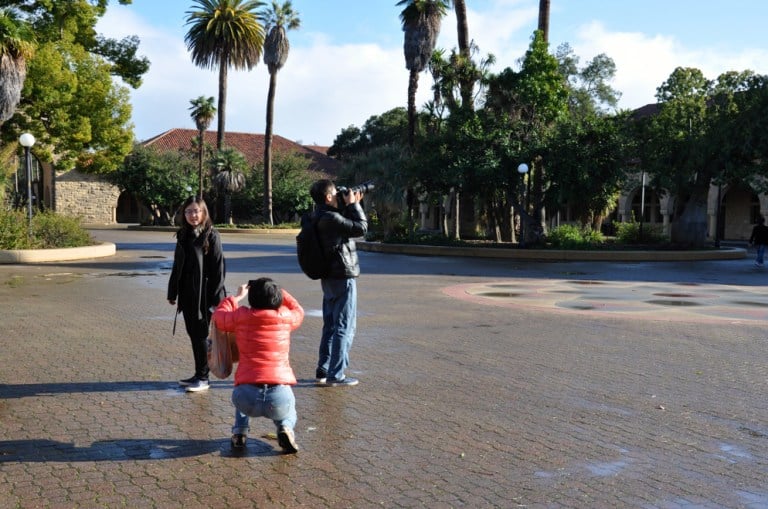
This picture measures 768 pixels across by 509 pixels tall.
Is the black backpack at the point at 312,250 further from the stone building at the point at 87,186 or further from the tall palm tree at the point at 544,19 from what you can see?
the stone building at the point at 87,186

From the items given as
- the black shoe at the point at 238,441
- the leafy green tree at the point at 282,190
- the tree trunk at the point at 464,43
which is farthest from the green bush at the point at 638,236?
the leafy green tree at the point at 282,190

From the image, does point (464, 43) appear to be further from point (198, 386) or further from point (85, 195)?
point (85, 195)

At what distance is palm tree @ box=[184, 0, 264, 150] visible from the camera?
4888cm

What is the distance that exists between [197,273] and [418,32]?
30.9 m

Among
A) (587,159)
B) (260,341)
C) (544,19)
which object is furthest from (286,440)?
(544,19)

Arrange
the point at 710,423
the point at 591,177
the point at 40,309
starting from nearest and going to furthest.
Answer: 1. the point at 710,423
2. the point at 40,309
3. the point at 591,177

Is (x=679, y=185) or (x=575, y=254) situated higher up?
(x=679, y=185)

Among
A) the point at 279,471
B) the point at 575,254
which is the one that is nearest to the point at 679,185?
the point at 575,254

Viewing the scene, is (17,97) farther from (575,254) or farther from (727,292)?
(727,292)

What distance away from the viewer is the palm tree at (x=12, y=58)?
2308 centimetres

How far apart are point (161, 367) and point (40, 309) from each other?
4.81m

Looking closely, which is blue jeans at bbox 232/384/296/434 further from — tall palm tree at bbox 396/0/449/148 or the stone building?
the stone building

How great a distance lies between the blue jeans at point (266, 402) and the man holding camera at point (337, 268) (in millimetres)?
1804

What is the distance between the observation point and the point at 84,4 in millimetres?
30156
